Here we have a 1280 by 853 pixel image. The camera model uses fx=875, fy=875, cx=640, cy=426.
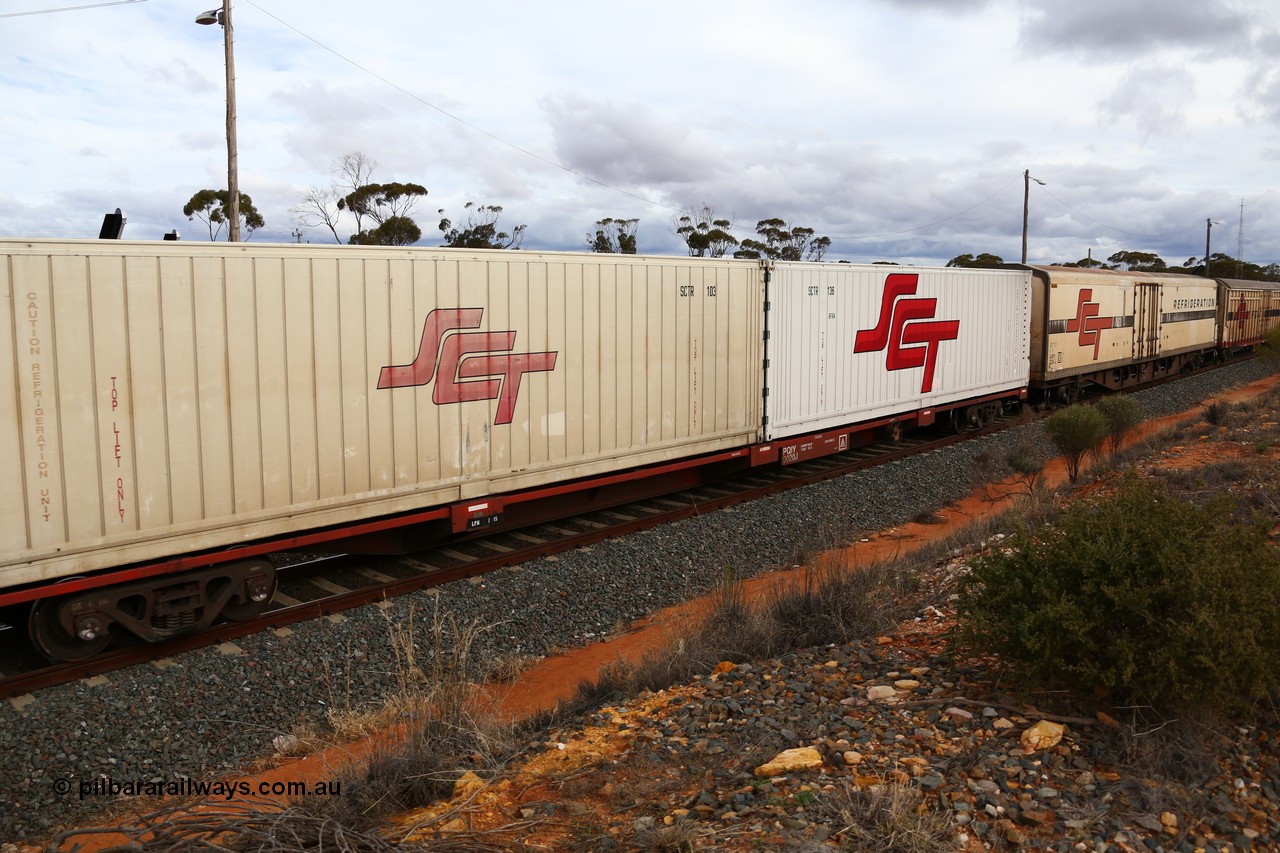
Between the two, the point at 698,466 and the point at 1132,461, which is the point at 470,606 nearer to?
the point at 698,466

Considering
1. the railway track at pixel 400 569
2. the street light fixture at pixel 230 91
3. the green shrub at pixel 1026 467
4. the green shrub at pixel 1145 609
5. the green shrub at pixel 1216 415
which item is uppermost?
the street light fixture at pixel 230 91

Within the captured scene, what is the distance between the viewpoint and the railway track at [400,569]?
277 inches

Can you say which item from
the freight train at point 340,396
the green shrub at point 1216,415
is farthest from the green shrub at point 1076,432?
the green shrub at point 1216,415

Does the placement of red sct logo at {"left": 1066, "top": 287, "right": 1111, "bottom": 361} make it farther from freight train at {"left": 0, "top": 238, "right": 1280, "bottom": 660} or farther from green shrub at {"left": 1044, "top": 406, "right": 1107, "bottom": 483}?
freight train at {"left": 0, "top": 238, "right": 1280, "bottom": 660}

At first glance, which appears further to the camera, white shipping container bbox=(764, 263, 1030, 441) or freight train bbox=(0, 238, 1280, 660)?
white shipping container bbox=(764, 263, 1030, 441)

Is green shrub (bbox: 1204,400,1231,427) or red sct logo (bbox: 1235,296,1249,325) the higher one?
red sct logo (bbox: 1235,296,1249,325)

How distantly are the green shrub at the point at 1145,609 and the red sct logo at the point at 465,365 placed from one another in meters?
5.73

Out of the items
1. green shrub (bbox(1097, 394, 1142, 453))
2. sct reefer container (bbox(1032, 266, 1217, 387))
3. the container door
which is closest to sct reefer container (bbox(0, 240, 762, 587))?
green shrub (bbox(1097, 394, 1142, 453))

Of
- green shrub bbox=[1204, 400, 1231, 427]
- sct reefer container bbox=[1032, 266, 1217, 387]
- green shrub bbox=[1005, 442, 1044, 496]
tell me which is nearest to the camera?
green shrub bbox=[1005, 442, 1044, 496]

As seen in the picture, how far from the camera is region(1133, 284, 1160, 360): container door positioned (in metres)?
25.3

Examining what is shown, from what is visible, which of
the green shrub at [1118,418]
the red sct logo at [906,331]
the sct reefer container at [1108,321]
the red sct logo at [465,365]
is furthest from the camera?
the sct reefer container at [1108,321]

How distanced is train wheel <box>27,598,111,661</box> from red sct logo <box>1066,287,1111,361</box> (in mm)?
21212

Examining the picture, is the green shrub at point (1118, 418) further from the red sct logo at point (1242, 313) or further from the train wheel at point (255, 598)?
the red sct logo at point (1242, 313)

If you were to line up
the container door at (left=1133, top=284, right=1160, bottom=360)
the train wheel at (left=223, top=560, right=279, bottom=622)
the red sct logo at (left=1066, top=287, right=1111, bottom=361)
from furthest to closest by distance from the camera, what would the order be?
the container door at (left=1133, top=284, right=1160, bottom=360) → the red sct logo at (left=1066, top=287, right=1111, bottom=361) → the train wheel at (left=223, top=560, right=279, bottom=622)
